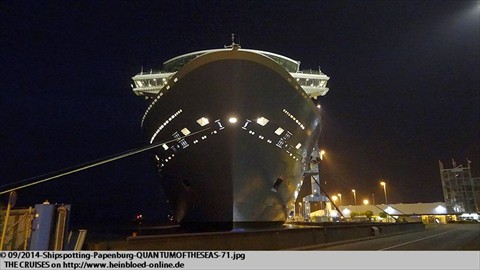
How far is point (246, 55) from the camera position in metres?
14.1

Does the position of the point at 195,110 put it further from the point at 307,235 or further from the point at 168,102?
the point at 307,235

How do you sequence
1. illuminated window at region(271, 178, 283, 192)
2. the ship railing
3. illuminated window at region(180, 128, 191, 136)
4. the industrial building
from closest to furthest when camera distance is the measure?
illuminated window at region(180, 128, 191, 136)
illuminated window at region(271, 178, 283, 192)
the ship railing
the industrial building

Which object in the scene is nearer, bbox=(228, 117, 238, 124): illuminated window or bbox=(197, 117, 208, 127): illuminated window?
bbox=(228, 117, 238, 124): illuminated window

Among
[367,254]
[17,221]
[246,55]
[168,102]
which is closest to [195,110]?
[168,102]

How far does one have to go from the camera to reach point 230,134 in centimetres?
1416

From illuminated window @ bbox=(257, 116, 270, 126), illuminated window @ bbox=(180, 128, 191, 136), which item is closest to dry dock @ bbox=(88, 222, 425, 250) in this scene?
illuminated window @ bbox=(257, 116, 270, 126)

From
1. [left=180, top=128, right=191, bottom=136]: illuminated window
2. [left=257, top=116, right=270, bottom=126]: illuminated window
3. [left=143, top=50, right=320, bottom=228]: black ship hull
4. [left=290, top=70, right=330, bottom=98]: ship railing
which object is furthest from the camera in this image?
[left=290, top=70, right=330, bottom=98]: ship railing

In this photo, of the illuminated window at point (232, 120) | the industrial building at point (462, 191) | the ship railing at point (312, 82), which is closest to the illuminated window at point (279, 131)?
the illuminated window at point (232, 120)

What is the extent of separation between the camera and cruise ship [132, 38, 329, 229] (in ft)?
46.1

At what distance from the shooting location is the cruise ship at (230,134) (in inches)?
A: 553

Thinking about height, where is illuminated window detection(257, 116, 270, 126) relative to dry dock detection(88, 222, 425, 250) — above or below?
above

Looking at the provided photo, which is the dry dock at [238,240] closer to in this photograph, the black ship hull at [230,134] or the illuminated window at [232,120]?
the black ship hull at [230,134]

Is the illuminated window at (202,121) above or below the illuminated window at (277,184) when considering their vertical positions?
A: above

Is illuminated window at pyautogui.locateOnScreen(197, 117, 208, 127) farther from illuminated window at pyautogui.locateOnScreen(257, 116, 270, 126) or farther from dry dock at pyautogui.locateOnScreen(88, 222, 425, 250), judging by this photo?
dry dock at pyautogui.locateOnScreen(88, 222, 425, 250)
